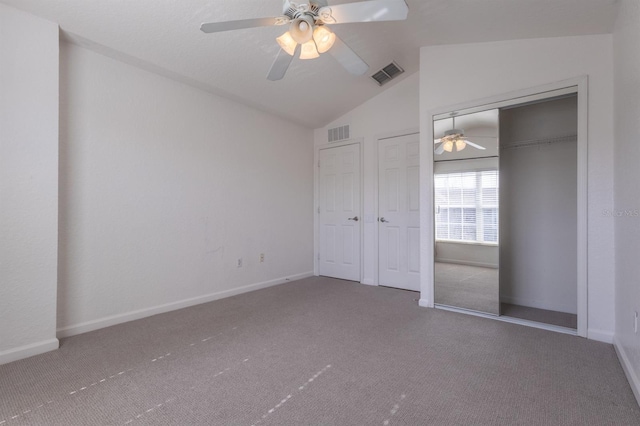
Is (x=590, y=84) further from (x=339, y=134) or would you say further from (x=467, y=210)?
(x=339, y=134)

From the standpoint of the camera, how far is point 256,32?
2863 millimetres

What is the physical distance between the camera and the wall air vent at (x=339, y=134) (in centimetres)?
496

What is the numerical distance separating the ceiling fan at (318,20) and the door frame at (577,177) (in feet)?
5.35

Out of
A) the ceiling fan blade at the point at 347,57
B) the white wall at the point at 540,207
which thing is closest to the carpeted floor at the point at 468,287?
the white wall at the point at 540,207

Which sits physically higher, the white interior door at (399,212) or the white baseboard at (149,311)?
the white interior door at (399,212)

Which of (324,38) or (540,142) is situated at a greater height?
(324,38)

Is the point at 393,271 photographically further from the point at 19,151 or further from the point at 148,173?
the point at 19,151

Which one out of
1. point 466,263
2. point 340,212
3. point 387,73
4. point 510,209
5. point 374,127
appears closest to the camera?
point 466,263

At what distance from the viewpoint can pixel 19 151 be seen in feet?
7.62

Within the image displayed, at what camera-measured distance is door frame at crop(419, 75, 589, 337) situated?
2633 mm

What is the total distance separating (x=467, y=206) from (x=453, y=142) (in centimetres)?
72

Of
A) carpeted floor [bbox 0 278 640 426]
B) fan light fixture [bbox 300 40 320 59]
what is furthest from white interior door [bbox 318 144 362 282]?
fan light fixture [bbox 300 40 320 59]

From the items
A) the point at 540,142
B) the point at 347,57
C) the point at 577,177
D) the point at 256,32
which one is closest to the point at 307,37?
the point at 347,57

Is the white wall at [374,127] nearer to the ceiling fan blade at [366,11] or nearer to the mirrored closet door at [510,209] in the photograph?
the mirrored closet door at [510,209]
